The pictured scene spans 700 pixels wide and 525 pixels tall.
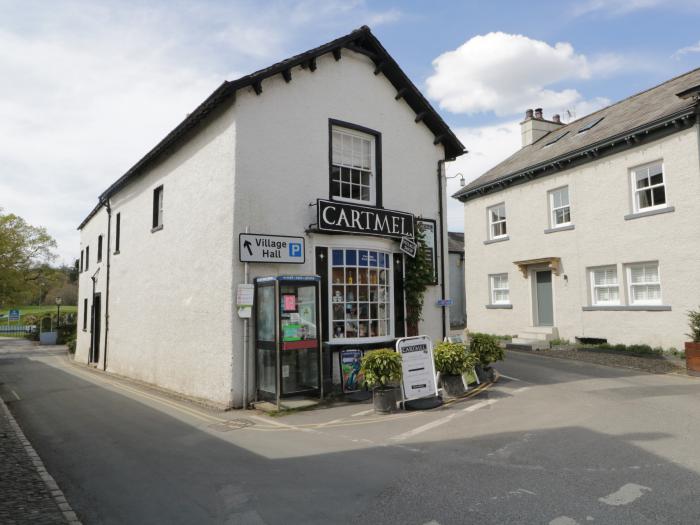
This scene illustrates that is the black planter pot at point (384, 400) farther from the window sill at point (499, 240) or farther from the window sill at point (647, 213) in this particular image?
the window sill at point (499, 240)

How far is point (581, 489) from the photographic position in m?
4.84

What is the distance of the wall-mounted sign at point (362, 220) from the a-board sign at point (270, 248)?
0.68 m

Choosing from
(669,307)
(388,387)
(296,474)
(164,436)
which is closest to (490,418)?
(388,387)

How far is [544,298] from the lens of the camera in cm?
1944

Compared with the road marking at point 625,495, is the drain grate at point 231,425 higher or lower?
lower

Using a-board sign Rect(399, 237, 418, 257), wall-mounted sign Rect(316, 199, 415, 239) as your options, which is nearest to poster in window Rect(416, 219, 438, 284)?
a-board sign Rect(399, 237, 418, 257)

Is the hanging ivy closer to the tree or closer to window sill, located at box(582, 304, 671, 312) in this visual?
window sill, located at box(582, 304, 671, 312)

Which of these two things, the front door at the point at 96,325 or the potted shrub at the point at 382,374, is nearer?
the potted shrub at the point at 382,374

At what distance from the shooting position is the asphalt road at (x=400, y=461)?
14.9 feet

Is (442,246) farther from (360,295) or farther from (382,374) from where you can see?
(382,374)

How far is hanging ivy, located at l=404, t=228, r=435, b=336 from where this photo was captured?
39.5 ft

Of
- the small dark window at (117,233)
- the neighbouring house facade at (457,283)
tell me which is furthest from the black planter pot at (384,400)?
the neighbouring house facade at (457,283)

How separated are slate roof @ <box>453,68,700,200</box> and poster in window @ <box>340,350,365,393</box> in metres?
11.9

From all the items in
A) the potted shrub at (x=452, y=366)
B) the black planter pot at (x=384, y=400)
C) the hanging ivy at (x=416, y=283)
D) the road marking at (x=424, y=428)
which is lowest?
the road marking at (x=424, y=428)
